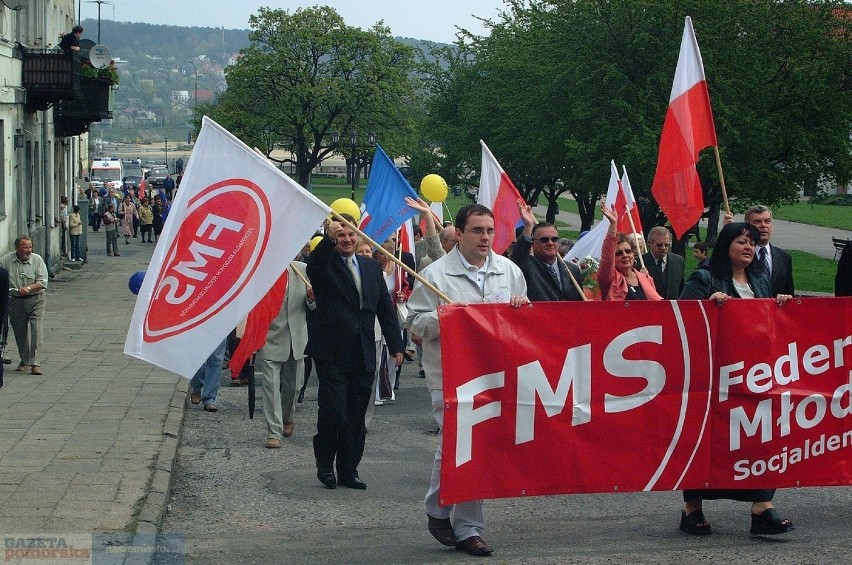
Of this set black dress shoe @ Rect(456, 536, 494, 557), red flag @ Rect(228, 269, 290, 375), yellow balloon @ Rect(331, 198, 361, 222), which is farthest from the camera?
red flag @ Rect(228, 269, 290, 375)

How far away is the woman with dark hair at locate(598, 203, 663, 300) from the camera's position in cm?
920

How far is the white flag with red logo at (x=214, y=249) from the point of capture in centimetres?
709

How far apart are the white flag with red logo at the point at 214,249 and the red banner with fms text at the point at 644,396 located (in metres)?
1.21

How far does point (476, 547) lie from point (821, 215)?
63.9 meters

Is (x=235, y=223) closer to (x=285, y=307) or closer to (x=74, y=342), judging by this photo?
(x=285, y=307)

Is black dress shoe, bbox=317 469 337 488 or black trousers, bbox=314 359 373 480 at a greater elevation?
black trousers, bbox=314 359 373 480

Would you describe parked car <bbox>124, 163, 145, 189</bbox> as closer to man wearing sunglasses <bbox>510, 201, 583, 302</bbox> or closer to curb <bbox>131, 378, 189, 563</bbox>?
curb <bbox>131, 378, 189, 563</bbox>

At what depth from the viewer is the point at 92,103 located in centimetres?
3231

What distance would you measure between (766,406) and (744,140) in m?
21.7

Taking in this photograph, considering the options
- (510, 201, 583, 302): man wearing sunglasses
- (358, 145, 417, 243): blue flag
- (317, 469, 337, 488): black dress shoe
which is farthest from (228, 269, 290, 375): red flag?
(510, 201, 583, 302): man wearing sunglasses

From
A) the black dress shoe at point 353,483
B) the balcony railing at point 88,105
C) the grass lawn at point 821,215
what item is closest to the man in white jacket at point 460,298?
the black dress shoe at point 353,483

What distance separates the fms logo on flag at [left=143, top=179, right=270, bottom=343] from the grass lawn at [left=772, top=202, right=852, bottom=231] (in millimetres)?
50891

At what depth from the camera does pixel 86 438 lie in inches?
402

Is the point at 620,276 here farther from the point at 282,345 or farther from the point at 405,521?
the point at 282,345
